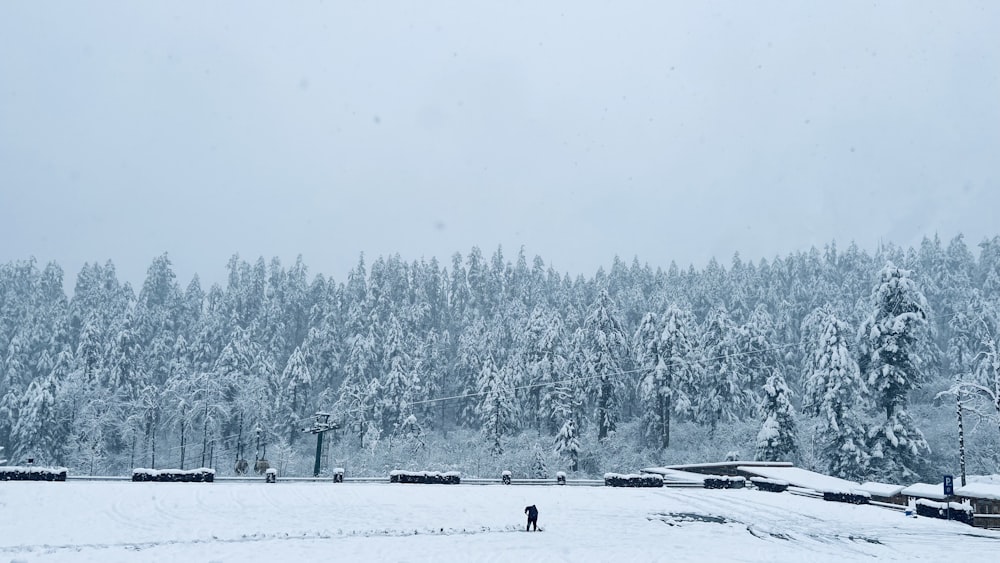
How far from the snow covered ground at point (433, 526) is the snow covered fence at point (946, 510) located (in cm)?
81

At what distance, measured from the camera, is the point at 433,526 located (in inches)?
1113

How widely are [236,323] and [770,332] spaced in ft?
234

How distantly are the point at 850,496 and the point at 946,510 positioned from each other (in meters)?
5.73

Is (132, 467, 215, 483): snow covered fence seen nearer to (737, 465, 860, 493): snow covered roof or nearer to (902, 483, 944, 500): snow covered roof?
(737, 465, 860, 493): snow covered roof

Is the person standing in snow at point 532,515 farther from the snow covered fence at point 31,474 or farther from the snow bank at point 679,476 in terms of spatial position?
the snow covered fence at point 31,474

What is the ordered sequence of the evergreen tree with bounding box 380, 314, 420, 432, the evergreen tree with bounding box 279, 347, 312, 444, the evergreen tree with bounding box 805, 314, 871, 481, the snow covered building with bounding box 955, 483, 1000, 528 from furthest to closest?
1. the evergreen tree with bounding box 279, 347, 312, 444
2. the evergreen tree with bounding box 380, 314, 420, 432
3. the evergreen tree with bounding box 805, 314, 871, 481
4. the snow covered building with bounding box 955, 483, 1000, 528

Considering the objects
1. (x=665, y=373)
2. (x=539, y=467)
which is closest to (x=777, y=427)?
(x=665, y=373)

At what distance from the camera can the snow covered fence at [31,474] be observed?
36.1m

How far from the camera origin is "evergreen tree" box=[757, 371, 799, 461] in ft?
184

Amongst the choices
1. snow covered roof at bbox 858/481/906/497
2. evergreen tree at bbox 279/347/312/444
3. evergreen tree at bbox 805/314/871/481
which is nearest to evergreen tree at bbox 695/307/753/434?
evergreen tree at bbox 805/314/871/481

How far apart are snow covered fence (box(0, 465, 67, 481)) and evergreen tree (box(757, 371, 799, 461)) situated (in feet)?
Result: 165

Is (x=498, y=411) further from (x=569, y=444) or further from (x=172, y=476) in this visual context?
(x=172, y=476)

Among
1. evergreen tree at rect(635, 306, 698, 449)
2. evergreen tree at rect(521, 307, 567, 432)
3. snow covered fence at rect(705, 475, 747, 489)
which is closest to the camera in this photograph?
snow covered fence at rect(705, 475, 747, 489)

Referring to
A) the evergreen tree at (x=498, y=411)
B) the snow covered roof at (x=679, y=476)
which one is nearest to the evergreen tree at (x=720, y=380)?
the evergreen tree at (x=498, y=411)
